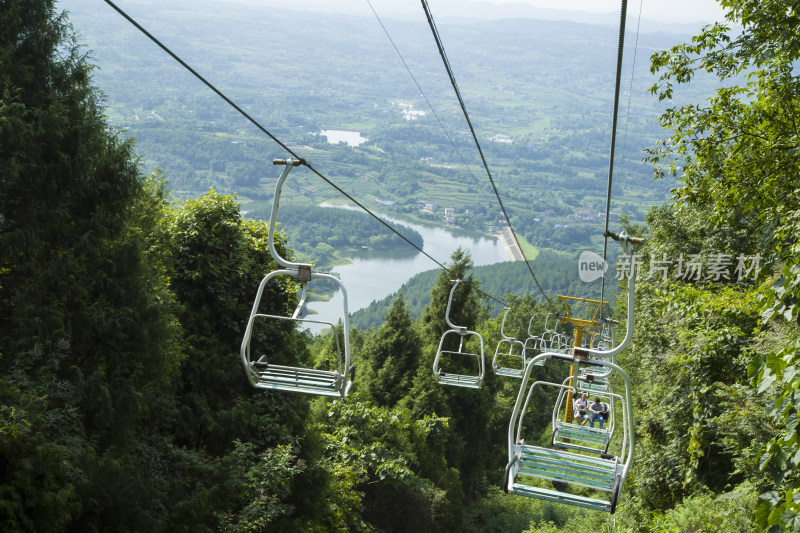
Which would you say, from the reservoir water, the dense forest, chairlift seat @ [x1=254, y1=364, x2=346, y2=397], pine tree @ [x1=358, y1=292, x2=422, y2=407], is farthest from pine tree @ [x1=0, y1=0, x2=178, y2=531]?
the reservoir water

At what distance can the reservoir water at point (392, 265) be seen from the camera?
317ft

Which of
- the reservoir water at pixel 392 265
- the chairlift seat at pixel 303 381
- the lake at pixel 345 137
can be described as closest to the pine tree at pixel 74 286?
the chairlift seat at pixel 303 381

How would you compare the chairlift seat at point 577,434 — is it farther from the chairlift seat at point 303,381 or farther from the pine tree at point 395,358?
the pine tree at point 395,358

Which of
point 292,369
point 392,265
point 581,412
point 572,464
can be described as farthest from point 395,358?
point 392,265

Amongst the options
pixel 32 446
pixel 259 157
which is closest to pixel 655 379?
pixel 32 446

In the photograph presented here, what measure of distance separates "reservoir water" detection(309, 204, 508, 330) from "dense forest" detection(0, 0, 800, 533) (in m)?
71.8

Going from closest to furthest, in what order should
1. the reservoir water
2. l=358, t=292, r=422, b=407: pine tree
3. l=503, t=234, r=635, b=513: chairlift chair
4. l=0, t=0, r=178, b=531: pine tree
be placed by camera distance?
1. l=503, t=234, r=635, b=513: chairlift chair
2. l=0, t=0, r=178, b=531: pine tree
3. l=358, t=292, r=422, b=407: pine tree
4. the reservoir water

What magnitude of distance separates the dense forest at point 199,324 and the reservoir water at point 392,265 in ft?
235

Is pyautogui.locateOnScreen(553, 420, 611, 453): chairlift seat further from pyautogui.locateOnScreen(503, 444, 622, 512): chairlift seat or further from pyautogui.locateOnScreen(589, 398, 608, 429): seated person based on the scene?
pyautogui.locateOnScreen(589, 398, 608, 429): seated person

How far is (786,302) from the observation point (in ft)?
11.5

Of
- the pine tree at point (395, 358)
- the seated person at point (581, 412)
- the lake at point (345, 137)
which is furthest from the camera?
the lake at point (345, 137)

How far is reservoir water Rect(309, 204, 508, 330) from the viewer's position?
96562 millimetres

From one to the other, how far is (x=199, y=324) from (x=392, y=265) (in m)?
107

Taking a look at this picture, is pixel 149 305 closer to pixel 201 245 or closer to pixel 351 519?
pixel 201 245
